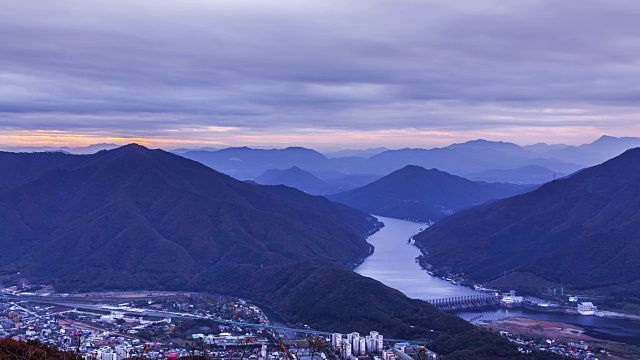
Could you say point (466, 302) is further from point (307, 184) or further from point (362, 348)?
point (307, 184)

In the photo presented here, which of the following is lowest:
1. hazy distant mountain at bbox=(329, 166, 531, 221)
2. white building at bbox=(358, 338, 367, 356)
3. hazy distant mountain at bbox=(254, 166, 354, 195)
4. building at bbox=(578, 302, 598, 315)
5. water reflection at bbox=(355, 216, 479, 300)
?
white building at bbox=(358, 338, 367, 356)

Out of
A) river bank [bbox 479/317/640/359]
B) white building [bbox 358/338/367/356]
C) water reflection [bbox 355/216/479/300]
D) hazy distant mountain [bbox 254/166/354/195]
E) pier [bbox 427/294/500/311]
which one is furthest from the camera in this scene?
hazy distant mountain [bbox 254/166/354/195]

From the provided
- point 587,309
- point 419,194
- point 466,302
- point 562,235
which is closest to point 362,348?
point 466,302

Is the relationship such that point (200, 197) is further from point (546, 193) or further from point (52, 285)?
point (546, 193)

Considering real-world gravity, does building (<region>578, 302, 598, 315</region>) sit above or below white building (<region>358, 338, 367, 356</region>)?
above

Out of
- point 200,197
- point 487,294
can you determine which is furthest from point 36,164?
point 487,294

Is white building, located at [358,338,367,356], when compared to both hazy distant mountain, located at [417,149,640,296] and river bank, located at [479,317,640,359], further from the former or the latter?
hazy distant mountain, located at [417,149,640,296]

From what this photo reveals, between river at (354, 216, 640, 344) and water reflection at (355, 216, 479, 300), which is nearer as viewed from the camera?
river at (354, 216, 640, 344)

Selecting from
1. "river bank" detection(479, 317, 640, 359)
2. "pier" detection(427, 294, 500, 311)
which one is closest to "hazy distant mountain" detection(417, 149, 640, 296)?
"pier" detection(427, 294, 500, 311)
